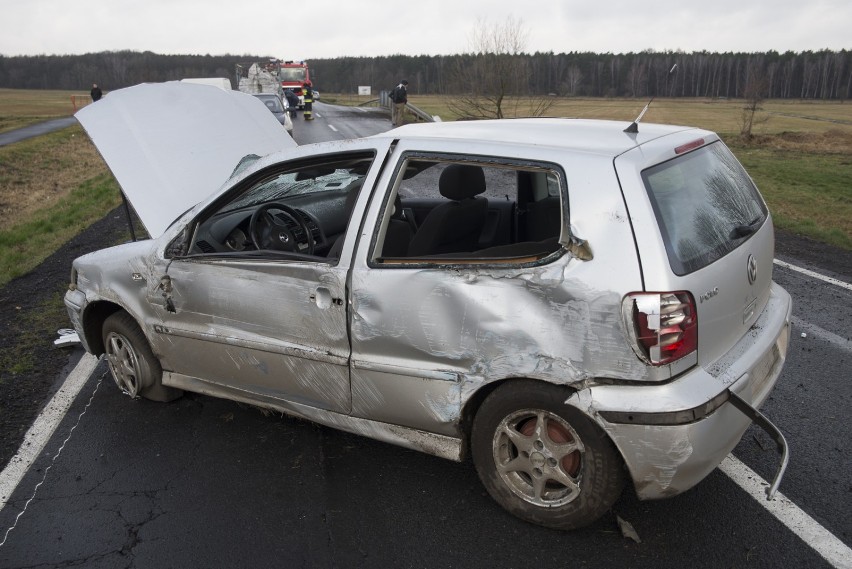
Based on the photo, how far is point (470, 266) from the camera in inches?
117

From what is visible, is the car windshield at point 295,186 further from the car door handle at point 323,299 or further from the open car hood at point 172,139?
the car door handle at point 323,299

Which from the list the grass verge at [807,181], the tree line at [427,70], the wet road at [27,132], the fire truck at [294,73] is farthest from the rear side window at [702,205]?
the tree line at [427,70]

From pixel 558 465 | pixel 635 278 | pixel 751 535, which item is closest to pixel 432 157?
pixel 635 278

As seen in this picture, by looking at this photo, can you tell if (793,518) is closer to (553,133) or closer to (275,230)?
(553,133)

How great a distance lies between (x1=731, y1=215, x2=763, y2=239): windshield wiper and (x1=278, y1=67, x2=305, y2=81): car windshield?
152 ft

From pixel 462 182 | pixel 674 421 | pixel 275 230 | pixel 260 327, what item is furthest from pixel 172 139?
Result: pixel 674 421

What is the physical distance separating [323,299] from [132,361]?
→ 1764 mm

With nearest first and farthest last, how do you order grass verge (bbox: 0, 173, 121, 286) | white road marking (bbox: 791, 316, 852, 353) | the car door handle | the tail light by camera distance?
the tail light → the car door handle → white road marking (bbox: 791, 316, 852, 353) → grass verge (bbox: 0, 173, 121, 286)

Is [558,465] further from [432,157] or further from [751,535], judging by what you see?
[432,157]

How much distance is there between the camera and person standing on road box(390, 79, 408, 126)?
26.5 meters

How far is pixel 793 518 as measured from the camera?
3080 millimetres

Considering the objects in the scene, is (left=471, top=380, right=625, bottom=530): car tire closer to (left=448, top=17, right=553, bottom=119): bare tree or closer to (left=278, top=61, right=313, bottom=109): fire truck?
(left=448, top=17, right=553, bottom=119): bare tree

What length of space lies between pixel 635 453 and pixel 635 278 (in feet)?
2.25

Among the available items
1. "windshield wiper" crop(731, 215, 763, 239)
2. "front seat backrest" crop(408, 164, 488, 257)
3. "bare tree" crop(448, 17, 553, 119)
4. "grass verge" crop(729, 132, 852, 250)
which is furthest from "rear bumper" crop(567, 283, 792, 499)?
"bare tree" crop(448, 17, 553, 119)
